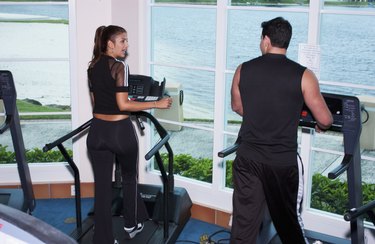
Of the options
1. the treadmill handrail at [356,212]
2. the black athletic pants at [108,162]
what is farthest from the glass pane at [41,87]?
the treadmill handrail at [356,212]

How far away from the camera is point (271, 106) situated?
2990 millimetres

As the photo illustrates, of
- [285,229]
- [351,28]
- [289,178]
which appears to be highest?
[351,28]

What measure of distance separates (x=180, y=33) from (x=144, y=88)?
4.46 feet

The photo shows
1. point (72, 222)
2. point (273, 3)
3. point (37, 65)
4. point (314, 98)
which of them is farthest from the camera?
point (37, 65)

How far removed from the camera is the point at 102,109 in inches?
146

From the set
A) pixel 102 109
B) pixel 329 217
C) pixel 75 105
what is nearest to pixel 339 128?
pixel 329 217

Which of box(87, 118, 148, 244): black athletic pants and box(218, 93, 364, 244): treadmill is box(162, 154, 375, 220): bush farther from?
box(87, 118, 148, 244): black athletic pants

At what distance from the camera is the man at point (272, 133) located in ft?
9.68

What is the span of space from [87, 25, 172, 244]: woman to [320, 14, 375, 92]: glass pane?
1329 millimetres

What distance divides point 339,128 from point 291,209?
0.60 metres

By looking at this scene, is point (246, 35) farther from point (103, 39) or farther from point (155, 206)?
point (155, 206)


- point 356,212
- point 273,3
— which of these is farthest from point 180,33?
point 356,212

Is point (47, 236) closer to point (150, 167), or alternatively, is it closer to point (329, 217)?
point (329, 217)

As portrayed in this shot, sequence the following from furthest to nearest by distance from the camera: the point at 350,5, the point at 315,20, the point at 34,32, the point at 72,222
Result: the point at 34,32, the point at 72,222, the point at 315,20, the point at 350,5
